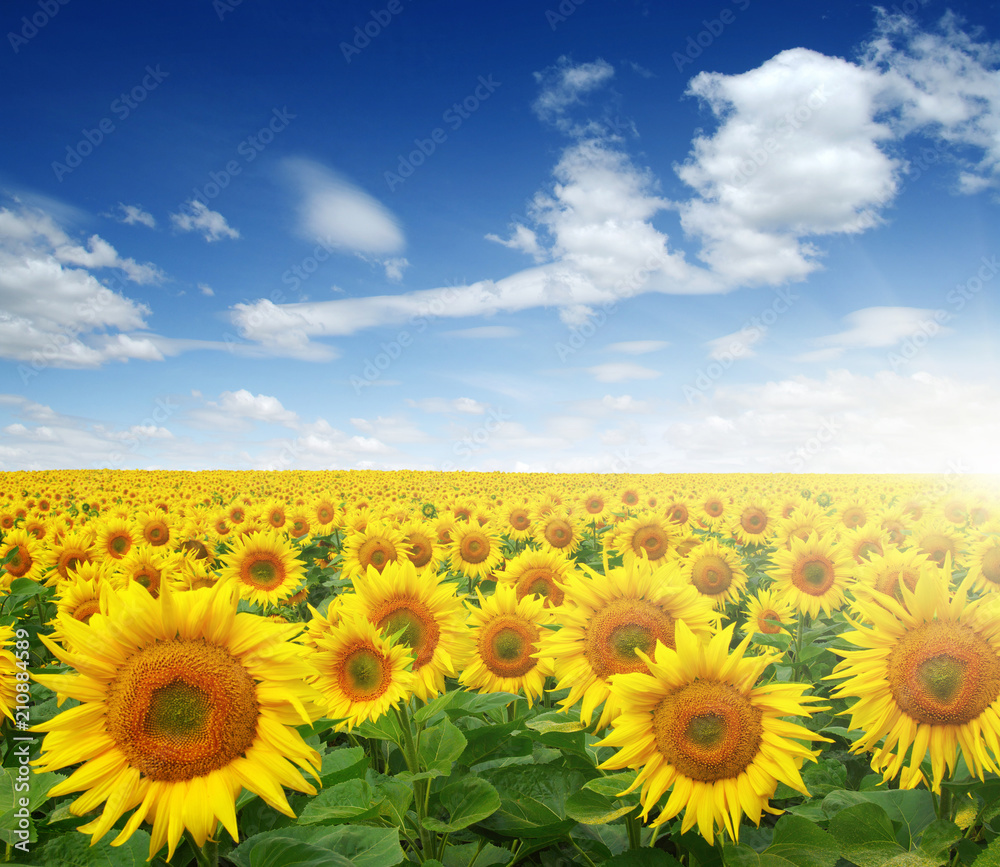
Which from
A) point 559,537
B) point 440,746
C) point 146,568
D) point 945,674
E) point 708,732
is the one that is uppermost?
point 559,537

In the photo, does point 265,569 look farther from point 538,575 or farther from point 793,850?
point 793,850

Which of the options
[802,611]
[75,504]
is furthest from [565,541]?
A: [75,504]

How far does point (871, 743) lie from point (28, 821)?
12.2ft

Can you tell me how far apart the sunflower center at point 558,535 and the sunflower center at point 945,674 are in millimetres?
8130

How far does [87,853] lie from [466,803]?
1578mm

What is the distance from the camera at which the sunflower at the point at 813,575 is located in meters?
7.79

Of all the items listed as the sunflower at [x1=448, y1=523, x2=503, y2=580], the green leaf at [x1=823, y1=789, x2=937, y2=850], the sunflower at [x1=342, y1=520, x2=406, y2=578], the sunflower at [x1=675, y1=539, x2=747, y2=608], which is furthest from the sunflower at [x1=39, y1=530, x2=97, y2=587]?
the green leaf at [x1=823, y1=789, x2=937, y2=850]

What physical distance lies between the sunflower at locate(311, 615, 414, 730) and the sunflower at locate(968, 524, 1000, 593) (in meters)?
7.53

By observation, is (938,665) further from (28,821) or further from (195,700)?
(28,821)

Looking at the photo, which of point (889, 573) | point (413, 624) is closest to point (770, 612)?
point (889, 573)

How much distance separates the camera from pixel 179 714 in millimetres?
2318

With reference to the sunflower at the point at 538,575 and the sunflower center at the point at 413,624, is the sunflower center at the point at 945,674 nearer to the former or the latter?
the sunflower center at the point at 413,624

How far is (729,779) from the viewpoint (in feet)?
8.32

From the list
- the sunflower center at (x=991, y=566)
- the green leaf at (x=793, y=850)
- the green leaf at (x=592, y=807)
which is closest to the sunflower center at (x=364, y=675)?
the green leaf at (x=592, y=807)
